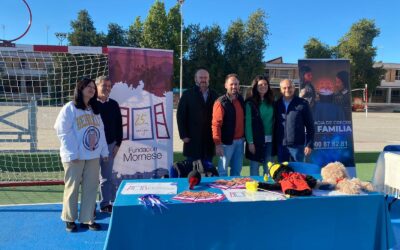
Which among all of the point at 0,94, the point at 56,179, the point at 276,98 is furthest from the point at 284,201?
the point at 0,94

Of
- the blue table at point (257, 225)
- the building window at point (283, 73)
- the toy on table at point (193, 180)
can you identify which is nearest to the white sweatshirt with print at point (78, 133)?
the blue table at point (257, 225)

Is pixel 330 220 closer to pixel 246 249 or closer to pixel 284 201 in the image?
pixel 284 201

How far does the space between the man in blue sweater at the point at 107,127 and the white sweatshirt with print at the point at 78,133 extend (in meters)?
0.48

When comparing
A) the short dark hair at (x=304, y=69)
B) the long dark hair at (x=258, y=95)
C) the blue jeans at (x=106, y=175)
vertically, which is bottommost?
the blue jeans at (x=106, y=175)

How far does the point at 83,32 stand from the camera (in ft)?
137

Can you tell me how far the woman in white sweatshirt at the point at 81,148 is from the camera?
3.78 meters

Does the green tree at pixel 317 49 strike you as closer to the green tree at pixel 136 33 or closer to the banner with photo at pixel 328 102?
the green tree at pixel 136 33

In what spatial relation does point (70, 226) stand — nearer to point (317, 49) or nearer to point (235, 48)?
point (235, 48)

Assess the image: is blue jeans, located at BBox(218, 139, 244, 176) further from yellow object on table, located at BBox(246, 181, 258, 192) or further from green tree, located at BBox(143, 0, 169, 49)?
green tree, located at BBox(143, 0, 169, 49)

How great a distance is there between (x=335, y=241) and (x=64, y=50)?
167 inches

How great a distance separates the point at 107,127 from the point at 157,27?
3292 cm

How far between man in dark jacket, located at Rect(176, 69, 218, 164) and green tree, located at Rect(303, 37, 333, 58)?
41629 mm

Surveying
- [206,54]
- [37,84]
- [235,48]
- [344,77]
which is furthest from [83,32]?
[344,77]

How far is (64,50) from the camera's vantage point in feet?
16.4
